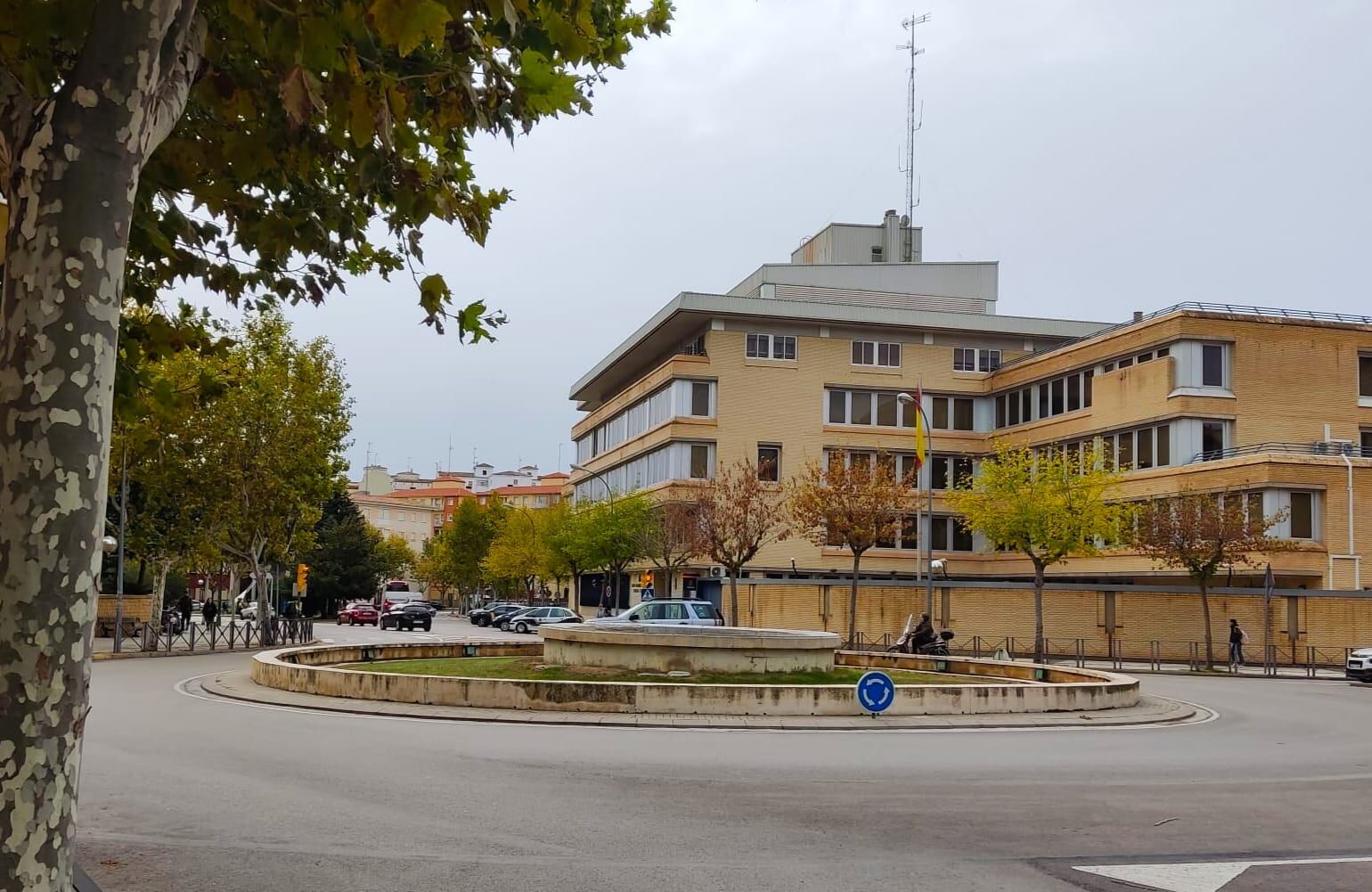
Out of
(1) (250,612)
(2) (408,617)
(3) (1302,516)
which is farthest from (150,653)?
(3) (1302,516)

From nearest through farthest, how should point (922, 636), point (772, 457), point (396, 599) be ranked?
point (922, 636) < point (772, 457) < point (396, 599)

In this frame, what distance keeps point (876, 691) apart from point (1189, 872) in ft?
31.8

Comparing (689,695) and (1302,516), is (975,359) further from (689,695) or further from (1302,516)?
(689,695)

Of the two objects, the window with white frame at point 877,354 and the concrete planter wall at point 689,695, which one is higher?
the window with white frame at point 877,354

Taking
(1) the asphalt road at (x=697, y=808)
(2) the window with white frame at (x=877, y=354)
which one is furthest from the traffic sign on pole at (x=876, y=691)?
(2) the window with white frame at (x=877, y=354)

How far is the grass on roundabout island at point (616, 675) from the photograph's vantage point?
2158 cm

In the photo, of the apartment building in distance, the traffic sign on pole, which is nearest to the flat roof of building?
the apartment building in distance

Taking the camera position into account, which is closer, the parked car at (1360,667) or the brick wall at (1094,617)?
the parked car at (1360,667)

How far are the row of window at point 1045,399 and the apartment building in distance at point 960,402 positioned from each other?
0.31 feet

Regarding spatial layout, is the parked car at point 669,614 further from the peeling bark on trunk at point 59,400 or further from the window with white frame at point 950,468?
the window with white frame at point 950,468

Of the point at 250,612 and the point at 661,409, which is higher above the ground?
the point at 661,409

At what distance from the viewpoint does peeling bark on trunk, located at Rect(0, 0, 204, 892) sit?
Answer: 13.0 ft

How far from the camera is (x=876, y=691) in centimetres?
1811

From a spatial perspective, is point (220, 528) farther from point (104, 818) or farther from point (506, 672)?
point (104, 818)
